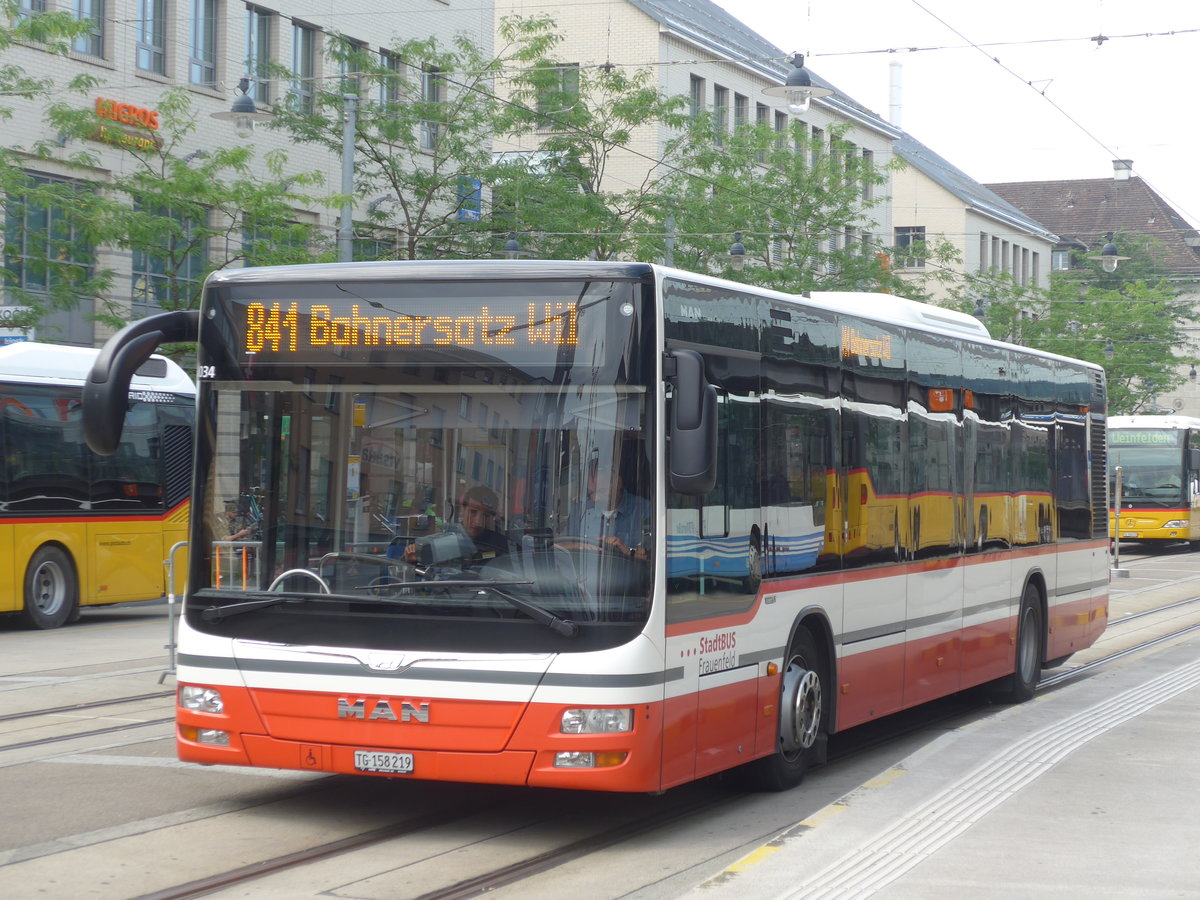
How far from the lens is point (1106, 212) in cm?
9738

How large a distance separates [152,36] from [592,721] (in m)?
27.2

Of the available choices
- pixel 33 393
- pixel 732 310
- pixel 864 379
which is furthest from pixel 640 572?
pixel 33 393

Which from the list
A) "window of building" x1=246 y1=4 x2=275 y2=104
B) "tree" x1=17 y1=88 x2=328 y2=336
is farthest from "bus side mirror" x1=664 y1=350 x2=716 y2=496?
"window of building" x1=246 y1=4 x2=275 y2=104

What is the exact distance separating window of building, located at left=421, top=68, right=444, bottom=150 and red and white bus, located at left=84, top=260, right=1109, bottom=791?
70.0ft

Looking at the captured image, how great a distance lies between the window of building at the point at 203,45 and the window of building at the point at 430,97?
393 cm

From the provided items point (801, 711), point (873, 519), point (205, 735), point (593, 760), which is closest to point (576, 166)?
point (873, 519)

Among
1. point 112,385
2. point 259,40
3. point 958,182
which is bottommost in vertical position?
point 112,385

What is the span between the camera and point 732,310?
8602 mm

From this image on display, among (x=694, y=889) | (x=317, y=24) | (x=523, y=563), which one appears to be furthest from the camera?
(x=317, y=24)

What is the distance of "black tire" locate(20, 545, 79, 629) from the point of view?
19.1 meters

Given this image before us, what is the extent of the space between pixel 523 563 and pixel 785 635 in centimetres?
201

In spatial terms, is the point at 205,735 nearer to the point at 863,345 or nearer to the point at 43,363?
the point at 863,345

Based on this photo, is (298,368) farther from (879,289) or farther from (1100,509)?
(879,289)

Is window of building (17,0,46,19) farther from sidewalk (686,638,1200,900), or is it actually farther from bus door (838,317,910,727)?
sidewalk (686,638,1200,900)
